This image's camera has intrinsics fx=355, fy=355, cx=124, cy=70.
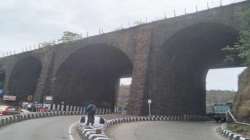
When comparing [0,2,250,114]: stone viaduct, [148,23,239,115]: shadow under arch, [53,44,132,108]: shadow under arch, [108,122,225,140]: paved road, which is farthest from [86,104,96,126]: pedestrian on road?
[53,44,132,108]: shadow under arch

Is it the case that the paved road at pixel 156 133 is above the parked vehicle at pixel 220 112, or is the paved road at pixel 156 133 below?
below

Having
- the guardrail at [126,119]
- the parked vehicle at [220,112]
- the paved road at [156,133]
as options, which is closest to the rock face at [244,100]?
the paved road at [156,133]

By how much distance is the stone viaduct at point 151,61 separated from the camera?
103 feet

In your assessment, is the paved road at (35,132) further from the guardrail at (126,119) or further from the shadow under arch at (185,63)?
the shadow under arch at (185,63)

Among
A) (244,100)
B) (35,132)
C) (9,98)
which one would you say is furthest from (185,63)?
(9,98)

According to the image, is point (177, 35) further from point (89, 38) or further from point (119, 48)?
point (89, 38)

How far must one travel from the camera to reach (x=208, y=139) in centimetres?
1725

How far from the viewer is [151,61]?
1315 inches

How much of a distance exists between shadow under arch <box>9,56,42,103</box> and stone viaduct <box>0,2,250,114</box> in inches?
182

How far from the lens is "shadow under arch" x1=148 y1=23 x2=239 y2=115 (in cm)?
3189

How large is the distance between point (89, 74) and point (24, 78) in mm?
15362

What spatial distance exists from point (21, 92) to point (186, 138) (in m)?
44.0

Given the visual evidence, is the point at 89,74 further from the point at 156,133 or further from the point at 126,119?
the point at 156,133

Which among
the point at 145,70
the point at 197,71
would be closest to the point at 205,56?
the point at 197,71
